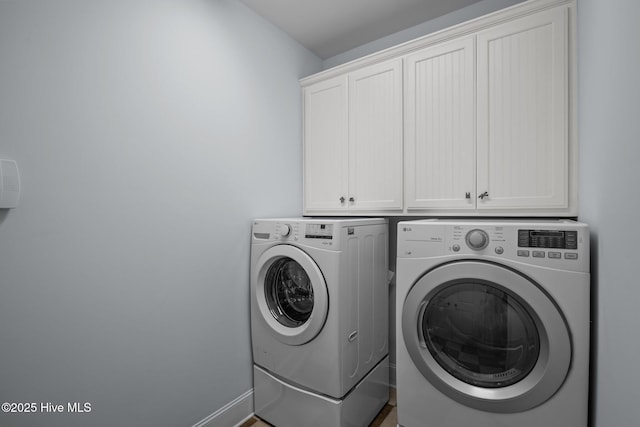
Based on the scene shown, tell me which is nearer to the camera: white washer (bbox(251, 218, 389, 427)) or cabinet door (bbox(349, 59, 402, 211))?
white washer (bbox(251, 218, 389, 427))

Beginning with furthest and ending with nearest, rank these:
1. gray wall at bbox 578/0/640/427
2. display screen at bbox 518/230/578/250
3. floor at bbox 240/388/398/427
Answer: floor at bbox 240/388/398/427 → display screen at bbox 518/230/578/250 → gray wall at bbox 578/0/640/427

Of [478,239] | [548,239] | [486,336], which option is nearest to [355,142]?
[478,239]

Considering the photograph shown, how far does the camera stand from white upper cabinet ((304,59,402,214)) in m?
1.84

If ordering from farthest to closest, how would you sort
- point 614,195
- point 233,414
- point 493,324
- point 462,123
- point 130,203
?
point 233,414 → point 462,123 → point 130,203 → point 493,324 → point 614,195

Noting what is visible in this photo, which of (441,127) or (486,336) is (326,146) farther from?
(486,336)

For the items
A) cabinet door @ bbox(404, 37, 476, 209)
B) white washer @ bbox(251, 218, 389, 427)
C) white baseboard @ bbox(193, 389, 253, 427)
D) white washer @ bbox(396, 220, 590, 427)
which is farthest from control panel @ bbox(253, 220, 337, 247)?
white baseboard @ bbox(193, 389, 253, 427)

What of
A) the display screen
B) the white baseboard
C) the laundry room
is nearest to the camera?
the laundry room

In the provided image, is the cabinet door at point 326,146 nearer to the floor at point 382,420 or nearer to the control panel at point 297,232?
the control panel at point 297,232

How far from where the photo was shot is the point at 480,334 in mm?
1243

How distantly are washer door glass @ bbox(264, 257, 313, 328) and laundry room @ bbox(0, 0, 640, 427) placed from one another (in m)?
0.05

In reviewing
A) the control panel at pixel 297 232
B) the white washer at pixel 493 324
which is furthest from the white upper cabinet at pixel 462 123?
the control panel at pixel 297 232

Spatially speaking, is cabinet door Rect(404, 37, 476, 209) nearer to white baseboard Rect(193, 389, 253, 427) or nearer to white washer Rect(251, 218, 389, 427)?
white washer Rect(251, 218, 389, 427)

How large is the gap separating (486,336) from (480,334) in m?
0.02

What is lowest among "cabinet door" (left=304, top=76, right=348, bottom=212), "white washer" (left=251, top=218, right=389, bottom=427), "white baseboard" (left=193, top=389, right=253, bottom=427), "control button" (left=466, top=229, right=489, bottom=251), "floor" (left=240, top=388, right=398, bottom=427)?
"floor" (left=240, top=388, right=398, bottom=427)
